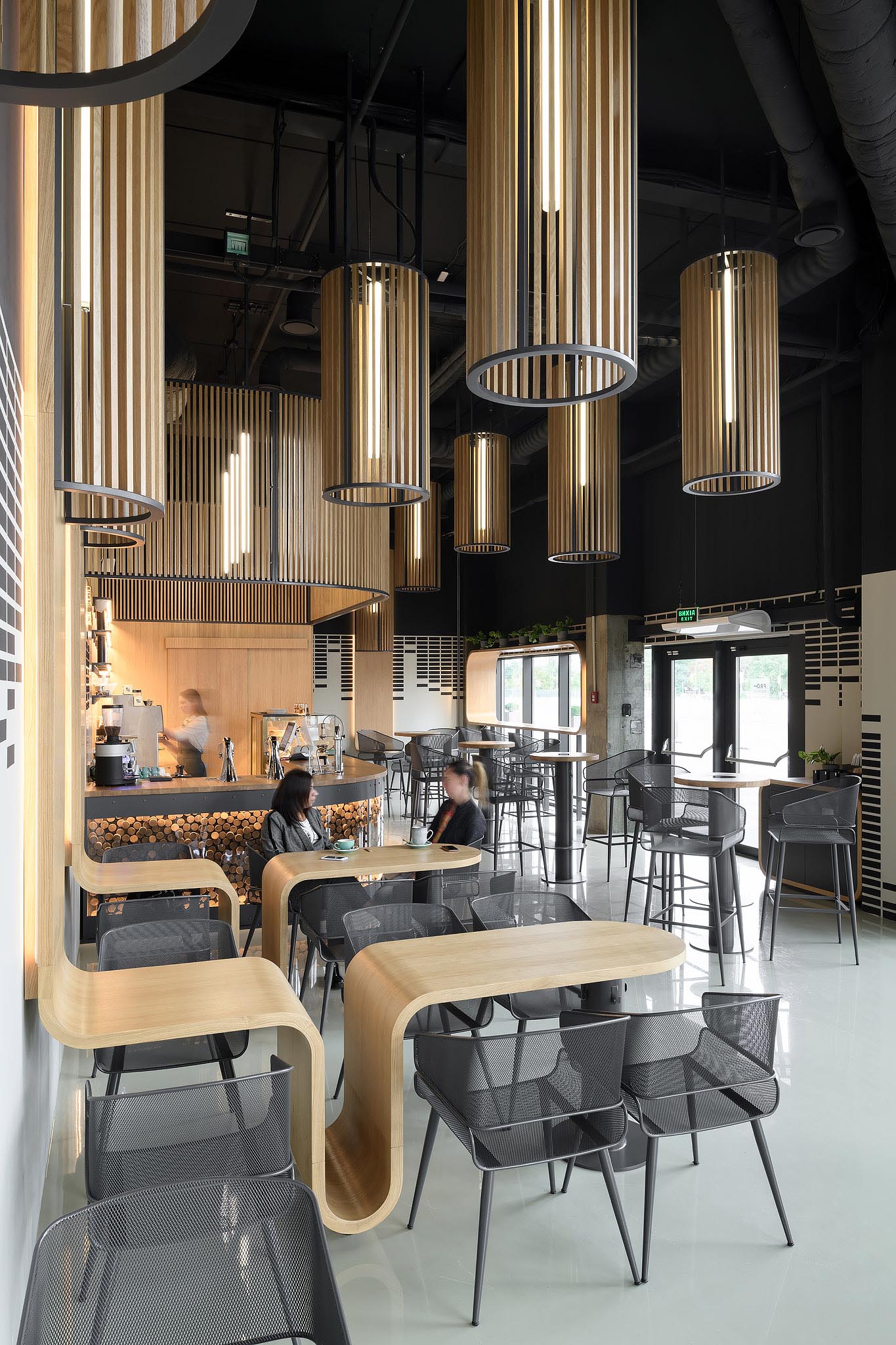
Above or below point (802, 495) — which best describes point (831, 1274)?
→ below

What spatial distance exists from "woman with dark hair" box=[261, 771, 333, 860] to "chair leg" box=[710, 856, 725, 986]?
2.38 meters

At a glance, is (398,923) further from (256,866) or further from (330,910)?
(256,866)

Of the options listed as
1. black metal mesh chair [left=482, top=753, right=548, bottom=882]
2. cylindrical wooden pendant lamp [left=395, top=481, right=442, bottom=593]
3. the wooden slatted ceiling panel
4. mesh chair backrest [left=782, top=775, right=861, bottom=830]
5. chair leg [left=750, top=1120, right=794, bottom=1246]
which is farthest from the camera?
cylindrical wooden pendant lamp [left=395, top=481, right=442, bottom=593]

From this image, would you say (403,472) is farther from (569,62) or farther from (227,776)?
(227,776)

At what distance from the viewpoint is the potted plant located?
23.7 ft

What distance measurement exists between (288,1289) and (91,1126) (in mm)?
646

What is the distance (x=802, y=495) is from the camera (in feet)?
26.5

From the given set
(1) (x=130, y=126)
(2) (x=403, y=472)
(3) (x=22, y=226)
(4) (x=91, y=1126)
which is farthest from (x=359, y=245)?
(4) (x=91, y=1126)

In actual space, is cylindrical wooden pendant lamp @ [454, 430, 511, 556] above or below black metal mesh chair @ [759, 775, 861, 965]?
above

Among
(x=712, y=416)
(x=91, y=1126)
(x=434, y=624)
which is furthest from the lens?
(x=434, y=624)

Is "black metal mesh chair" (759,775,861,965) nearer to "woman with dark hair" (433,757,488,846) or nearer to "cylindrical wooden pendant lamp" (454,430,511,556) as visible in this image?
"woman with dark hair" (433,757,488,846)

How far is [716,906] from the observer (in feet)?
18.2

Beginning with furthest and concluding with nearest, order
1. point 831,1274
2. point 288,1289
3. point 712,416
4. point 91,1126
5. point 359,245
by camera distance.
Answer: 1. point 359,245
2. point 712,416
3. point 831,1274
4. point 91,1126
5. point 288,1289

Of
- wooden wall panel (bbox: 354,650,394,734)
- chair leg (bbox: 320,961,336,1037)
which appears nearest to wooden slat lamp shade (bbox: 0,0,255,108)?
chair leg (bbox: 320,961,336,1037)
